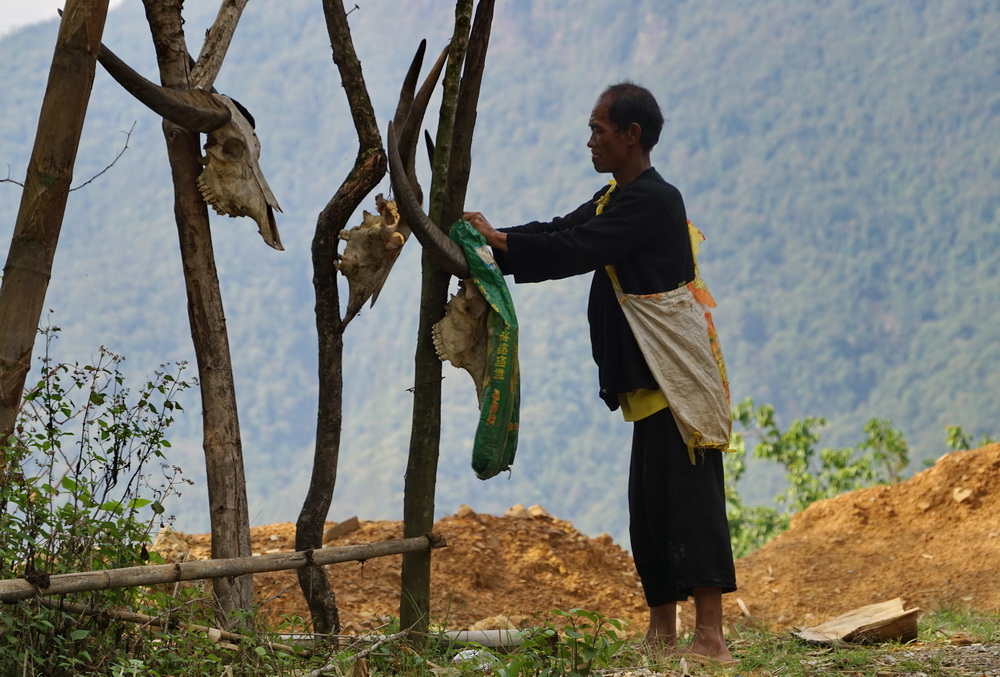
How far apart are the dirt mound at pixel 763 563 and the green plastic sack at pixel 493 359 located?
1.34 meters

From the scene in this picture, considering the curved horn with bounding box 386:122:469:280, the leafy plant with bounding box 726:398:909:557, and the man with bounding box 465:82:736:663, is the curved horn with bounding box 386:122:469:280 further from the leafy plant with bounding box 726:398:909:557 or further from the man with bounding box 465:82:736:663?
the leafy plant with bounding box 726:398:909:557

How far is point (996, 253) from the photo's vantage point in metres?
32.1

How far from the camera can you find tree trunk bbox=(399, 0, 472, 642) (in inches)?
156

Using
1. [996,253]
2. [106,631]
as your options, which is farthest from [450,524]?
[996,253]

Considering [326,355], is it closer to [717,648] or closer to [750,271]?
[717,648]

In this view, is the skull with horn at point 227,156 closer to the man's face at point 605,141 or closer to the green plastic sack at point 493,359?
the green plastic sack at point 493,359

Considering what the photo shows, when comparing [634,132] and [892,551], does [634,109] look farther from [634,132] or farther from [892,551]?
[892,551]

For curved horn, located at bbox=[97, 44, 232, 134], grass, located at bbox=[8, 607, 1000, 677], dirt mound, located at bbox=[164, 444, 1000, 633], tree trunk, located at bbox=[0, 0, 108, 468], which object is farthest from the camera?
dirt mound, located at bbox=[164, 444, 1000, 633]

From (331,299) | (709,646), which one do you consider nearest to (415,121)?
(331,299)

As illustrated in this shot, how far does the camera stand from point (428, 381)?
3967 millimetres

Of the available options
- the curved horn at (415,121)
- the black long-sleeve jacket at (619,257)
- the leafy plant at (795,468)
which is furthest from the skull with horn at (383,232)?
the leafy plant at (795,468)

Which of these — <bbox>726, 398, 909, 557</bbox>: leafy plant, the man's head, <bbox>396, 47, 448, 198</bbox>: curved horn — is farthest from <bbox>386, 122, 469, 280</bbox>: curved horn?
<bbox>726, 398, 909, 557</bbox>: leafy plant

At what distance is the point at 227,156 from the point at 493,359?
1.19 metres

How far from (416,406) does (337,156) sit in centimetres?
3354
